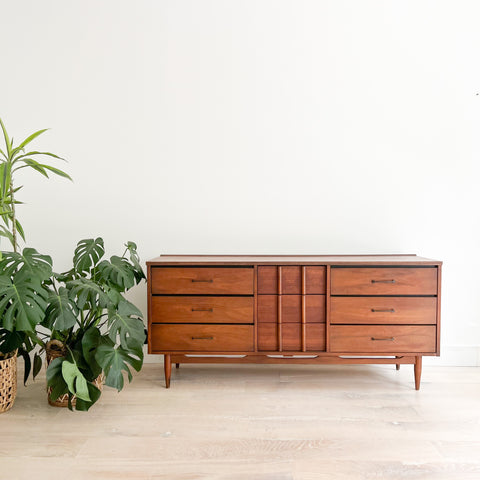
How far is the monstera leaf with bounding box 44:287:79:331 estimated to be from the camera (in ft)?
6.03

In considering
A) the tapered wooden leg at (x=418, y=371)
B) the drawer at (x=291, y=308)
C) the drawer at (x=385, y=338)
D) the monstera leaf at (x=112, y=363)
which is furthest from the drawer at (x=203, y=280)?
the tapered wooden leg at (x=418, y=371)

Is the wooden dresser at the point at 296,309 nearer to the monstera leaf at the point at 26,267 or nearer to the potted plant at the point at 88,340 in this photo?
the potted plant at the point at 88,340

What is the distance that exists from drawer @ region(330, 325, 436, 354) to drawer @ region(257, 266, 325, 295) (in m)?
0.23

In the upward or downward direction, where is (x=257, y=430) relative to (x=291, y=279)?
downward

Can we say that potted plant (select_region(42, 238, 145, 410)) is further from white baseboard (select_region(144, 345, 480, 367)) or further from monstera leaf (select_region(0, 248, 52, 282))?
white baseboard (select_region(144, 345, 480, 367))

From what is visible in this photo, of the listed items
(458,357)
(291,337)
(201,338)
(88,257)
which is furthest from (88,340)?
(458,357)

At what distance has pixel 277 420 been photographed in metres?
1.90

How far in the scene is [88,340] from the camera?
78.2 inches

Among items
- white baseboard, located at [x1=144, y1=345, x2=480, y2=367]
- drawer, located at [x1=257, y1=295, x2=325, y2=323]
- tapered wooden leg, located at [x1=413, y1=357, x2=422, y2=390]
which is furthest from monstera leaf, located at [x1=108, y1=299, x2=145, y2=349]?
white baseboard, located at [x1=144, y1=345, x2=480, y2=367]

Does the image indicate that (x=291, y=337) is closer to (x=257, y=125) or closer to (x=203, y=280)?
(x=203, y=280)

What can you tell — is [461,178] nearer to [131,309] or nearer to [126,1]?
[131,309]

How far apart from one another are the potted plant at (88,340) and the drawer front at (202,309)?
0.21 metres

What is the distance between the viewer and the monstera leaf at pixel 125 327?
76.9 inches

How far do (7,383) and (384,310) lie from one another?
1834 millimetres
